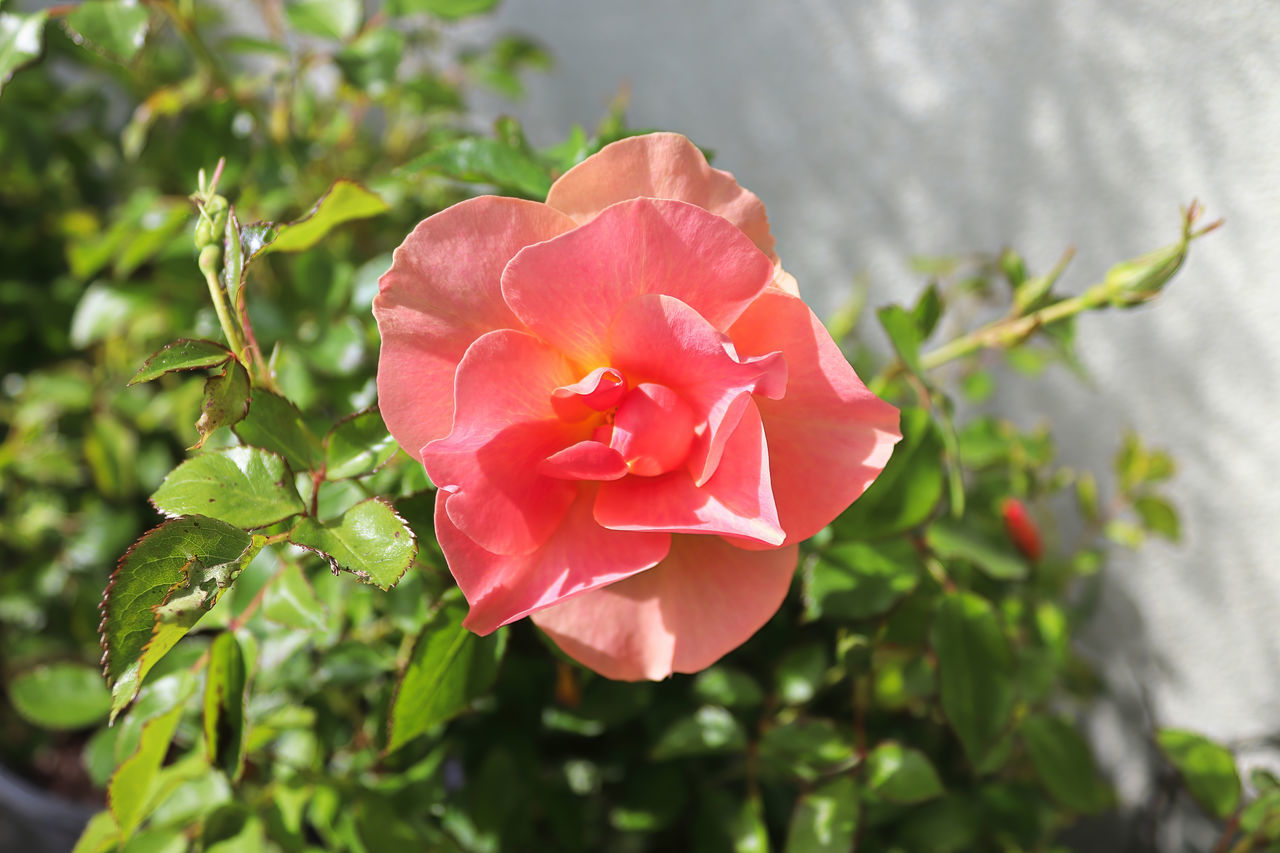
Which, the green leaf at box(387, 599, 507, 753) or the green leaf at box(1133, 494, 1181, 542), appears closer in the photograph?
the green leaf at box(387, 599, 507, 753)

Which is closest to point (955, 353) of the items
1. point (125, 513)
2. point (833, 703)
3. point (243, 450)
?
point (833, 703)

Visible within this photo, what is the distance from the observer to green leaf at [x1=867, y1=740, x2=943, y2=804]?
1.12ft

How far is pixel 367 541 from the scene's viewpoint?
0.23 meters

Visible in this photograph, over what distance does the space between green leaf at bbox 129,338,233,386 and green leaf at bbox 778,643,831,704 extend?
0.28 m

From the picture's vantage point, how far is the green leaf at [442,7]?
45 centimetres

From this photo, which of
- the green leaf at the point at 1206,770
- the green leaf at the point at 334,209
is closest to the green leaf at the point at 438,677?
the green leaf at the point at 334,209

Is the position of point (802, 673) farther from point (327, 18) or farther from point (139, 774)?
point (327, 18)

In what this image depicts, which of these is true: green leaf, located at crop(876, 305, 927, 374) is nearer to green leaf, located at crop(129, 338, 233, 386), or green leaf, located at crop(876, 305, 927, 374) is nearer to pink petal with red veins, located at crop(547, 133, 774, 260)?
pink petal with red veins, located at crop(547, 133, 774, 260)

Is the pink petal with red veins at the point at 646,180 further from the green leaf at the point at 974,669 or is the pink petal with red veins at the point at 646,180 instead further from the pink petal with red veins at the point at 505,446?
the green leaf at the point at 974,669

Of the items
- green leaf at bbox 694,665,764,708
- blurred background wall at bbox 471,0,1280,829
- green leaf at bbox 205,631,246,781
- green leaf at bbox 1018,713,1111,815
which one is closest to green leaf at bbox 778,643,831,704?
green leaf at bbox 694,665,764,708

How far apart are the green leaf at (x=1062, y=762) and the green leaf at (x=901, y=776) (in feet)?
0.30

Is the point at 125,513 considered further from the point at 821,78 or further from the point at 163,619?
the point at 821,78

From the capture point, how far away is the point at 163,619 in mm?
200

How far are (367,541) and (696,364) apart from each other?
0.11 m
